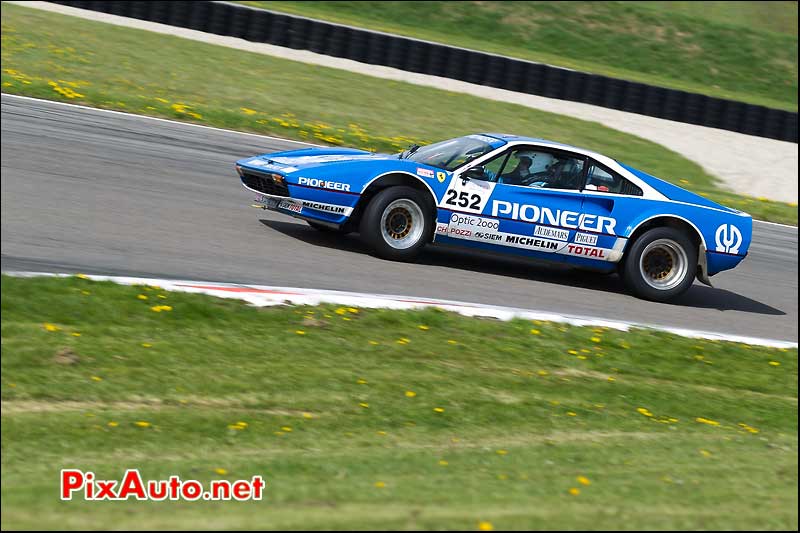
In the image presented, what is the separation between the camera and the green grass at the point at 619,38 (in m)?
28.9

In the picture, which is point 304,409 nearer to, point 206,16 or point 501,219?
point 501,219

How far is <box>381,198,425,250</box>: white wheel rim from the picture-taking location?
9.10 meters

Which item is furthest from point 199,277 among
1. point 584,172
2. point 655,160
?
point 655,160

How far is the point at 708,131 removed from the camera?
69.7 ft

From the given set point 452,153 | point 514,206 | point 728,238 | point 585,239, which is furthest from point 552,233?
point 728,238

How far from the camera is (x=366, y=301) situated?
7.66 meters

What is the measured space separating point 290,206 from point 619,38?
24715 mm

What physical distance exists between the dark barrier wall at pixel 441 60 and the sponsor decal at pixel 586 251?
11503 millimetres

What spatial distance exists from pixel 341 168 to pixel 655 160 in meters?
10.8

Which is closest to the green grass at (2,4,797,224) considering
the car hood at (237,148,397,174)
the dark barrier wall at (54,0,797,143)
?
the dark barrier wall at (54,0,797,143)

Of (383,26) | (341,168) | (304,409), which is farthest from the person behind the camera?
(383,26)

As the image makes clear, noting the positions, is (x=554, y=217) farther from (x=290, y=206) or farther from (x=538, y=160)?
(x=290, y=206)

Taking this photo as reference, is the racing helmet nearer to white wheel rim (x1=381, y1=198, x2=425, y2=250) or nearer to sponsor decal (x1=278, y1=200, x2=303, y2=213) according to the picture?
white wheel rim (x1=381, y1=198, x2=425, y2=250)

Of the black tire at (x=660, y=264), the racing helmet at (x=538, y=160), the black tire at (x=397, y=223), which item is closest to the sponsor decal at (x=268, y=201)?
the black tire at (x=397, y=223)
